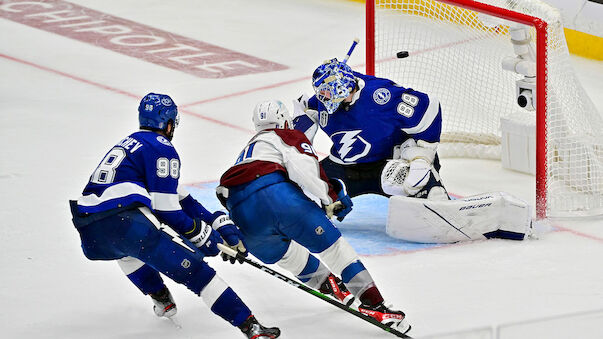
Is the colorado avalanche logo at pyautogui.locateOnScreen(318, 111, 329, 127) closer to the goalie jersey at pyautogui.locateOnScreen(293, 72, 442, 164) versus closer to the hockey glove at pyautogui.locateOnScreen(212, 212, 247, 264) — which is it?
the goalie jersey at pyautogui.locateOnScreen(293, 72, 442, 164)

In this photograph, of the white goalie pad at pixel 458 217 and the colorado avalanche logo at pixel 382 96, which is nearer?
the white goalie pad at pixel 458 217

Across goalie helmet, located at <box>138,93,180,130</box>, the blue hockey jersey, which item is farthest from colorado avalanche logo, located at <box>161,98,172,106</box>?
the blue hockey jersey

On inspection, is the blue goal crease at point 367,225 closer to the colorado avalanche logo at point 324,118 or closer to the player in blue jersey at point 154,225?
the colorado avalanche logo at point 324,118

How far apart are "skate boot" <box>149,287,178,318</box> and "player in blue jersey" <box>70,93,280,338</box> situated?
213mm

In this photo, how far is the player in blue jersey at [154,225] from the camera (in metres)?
4.30

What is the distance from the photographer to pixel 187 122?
7.63 meters

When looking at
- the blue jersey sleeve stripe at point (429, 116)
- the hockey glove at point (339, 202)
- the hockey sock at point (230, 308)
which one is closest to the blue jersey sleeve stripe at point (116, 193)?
the hockey sock at point (230, 308)

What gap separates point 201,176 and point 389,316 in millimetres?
2374

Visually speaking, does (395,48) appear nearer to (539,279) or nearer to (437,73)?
(437,73)

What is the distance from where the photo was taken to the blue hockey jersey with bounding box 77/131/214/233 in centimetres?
432

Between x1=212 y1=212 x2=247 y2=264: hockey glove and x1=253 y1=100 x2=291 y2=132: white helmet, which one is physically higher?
x1=253 y1=100 x2=291 y2=132: white helmet

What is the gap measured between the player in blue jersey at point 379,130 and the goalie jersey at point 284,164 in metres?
0.82

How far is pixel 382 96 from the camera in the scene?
5.50 meters

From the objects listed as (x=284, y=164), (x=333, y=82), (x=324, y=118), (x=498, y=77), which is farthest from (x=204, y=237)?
(x=498, y=77)
